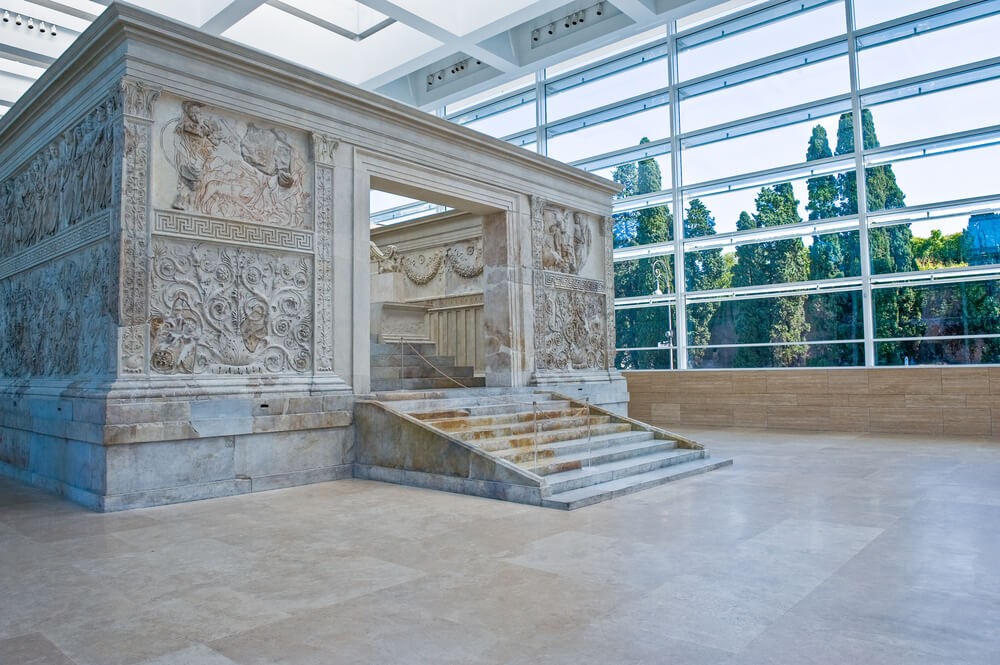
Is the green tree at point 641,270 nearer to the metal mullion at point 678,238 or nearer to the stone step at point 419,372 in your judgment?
the metal mullion at point 678,238

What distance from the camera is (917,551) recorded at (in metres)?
4.43

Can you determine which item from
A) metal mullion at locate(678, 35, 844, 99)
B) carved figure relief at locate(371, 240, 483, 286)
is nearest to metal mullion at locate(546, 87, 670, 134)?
metal mullion at locate(678, 35, 844, 99)

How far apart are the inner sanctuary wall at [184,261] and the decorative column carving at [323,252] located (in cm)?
2

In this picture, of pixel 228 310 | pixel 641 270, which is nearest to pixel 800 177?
pixel 641 270

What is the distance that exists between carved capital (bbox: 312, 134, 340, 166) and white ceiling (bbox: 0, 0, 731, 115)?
666cm

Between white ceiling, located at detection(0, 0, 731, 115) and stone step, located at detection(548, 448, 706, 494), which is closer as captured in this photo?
stone step, located at detection(548, 448, 706, 494)

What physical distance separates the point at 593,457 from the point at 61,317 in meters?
6.04

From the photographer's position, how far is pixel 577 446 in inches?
321

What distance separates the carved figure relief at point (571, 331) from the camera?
11.4 metres

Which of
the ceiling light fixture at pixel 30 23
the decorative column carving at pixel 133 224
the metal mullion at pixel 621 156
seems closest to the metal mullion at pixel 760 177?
the metal mullion at pixel 621 156

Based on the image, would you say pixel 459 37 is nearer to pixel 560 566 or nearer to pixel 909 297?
pixel 909 297

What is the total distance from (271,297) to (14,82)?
15.1m

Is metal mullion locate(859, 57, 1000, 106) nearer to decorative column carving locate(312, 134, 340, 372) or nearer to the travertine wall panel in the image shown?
the travertine wall panel

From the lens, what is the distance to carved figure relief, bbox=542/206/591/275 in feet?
38.6
